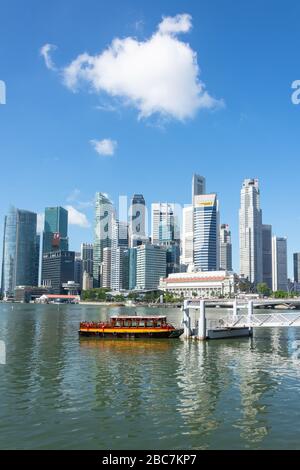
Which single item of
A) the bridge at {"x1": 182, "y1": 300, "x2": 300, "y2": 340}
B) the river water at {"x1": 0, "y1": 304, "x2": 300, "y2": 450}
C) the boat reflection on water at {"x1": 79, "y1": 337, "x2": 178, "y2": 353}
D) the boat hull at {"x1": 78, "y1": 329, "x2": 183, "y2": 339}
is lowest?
the boat reflection on water at {"x1": 79, "y1": 337, "x2": 178, "y2": 353}

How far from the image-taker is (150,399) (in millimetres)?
41562

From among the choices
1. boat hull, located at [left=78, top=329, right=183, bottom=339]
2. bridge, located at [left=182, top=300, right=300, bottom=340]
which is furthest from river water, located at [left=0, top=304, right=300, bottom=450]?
boat hull, located at [left=78, top=329, right=183, bottom=339]

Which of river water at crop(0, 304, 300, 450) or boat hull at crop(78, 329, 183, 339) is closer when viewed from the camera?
river water at crop(0, 304, 300, 450)

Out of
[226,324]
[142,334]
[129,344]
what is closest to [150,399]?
[129,344]

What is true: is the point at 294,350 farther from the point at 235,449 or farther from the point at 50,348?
the point at 235,449

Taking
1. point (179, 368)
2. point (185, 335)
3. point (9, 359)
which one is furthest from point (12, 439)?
point (185, 335)

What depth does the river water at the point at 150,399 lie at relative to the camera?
31.3 m

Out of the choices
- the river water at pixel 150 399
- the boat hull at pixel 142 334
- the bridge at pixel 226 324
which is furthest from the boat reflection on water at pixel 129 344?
the bridge at pixel 226 324

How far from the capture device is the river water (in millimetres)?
31281

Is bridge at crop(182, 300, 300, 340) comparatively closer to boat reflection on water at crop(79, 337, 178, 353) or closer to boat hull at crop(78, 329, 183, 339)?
boat hull at crop(78, 329, 183, 339)

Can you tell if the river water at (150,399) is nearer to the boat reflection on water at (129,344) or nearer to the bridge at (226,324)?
the boat reflection on water at (129,344)

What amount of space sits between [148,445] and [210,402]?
11.7 meters

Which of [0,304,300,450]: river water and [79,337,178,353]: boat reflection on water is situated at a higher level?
[0,304,300,450]: river water

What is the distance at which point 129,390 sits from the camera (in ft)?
148
